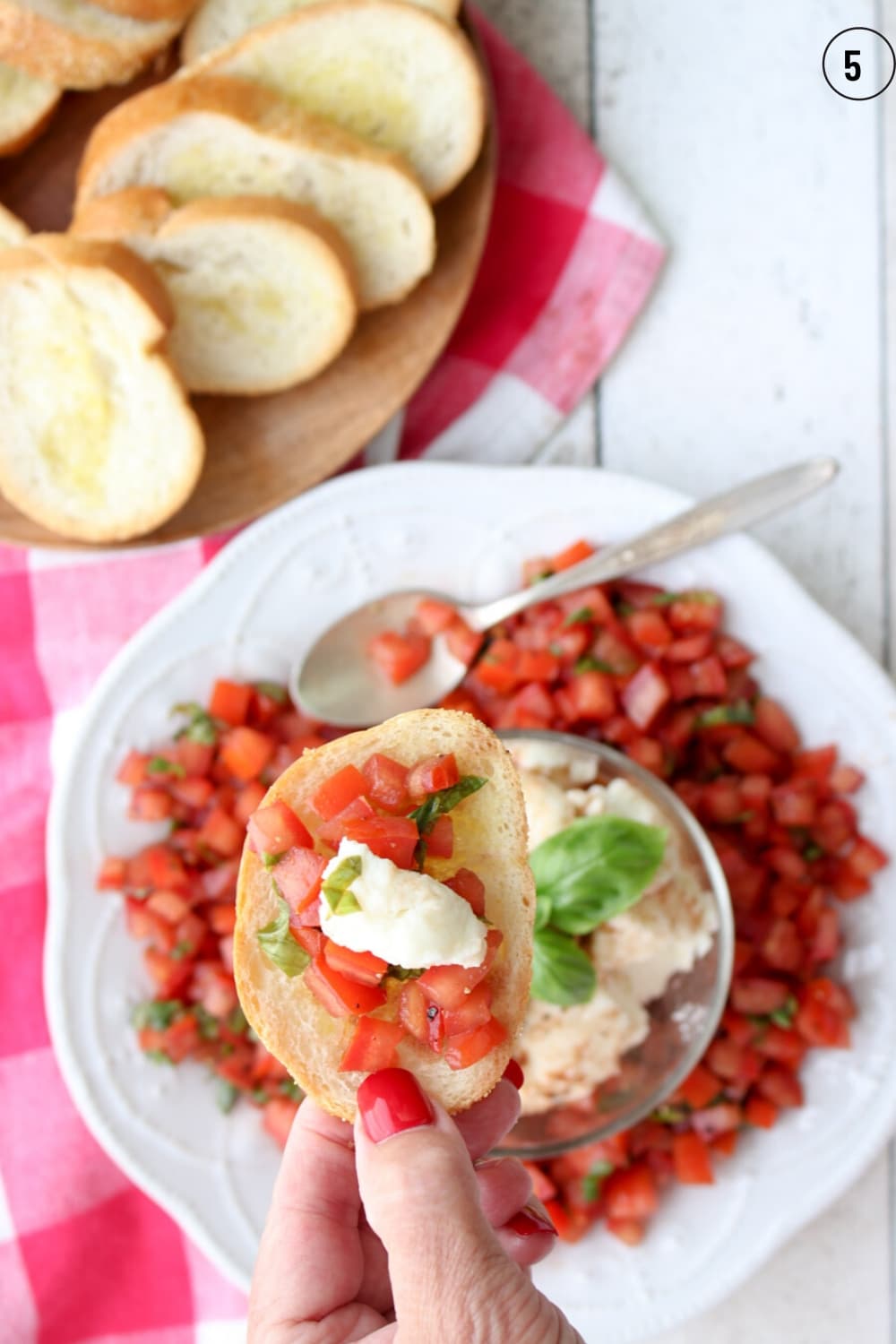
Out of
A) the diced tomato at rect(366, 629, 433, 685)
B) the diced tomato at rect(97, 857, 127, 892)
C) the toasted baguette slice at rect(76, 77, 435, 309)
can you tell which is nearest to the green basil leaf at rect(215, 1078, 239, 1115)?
the diced tomato at rect(97, 857, 127, 892)

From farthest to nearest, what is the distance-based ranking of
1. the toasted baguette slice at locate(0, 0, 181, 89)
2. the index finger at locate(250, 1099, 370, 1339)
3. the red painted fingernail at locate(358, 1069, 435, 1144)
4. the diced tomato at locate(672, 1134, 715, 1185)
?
the diced tomato at locate(672, 1134, 715, 1185), the toasted baguette slice at locate(0, 0, 181, 89), the index finger at locate(250, 1099, 370, 1339), the red painted fingernail at locate(358, 1069, 435, 1144)

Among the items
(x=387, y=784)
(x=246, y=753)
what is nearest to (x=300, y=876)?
(x=387, y=784)

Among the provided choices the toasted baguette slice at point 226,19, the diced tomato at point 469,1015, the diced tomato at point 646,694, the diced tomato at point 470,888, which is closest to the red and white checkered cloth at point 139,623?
the toasted baguette slice at point 226,19

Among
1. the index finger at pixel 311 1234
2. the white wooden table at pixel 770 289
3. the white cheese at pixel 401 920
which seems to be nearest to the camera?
the white cheese at pixel 401 920

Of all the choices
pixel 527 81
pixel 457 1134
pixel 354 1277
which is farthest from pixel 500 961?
pixel 527 81

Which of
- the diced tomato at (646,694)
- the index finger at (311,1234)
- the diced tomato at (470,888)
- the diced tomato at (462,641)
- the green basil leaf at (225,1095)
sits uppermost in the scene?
the diced tomato at (470,888)

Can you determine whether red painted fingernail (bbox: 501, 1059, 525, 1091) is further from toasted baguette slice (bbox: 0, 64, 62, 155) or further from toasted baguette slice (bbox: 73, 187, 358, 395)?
toasted baguette slice (bbox: 0, 64, 62, 155)

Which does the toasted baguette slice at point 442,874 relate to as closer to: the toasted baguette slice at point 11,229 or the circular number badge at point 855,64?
the toasted baguette slice at point 11,229
